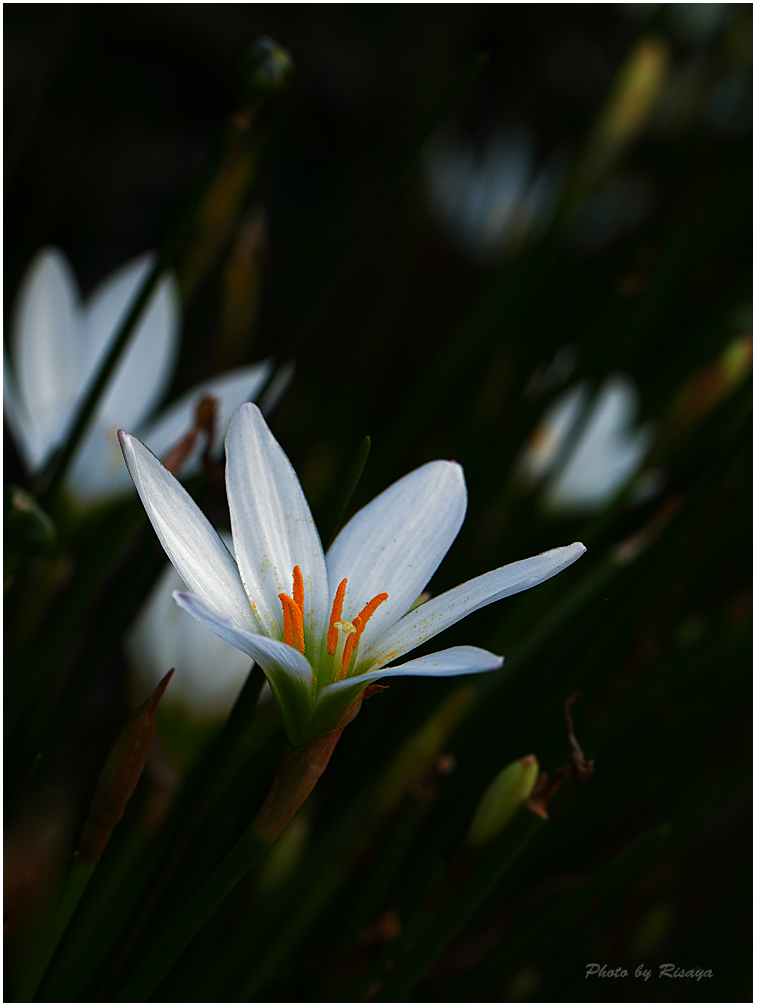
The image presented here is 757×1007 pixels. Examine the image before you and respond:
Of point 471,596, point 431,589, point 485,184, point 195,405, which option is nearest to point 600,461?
point 431,589

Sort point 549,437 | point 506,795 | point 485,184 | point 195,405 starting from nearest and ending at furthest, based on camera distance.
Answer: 1. point 506,795
2. point 195,405
3. point 549,437
4. point 485,184

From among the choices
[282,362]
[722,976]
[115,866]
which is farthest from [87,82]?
[722,976]

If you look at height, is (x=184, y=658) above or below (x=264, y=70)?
below

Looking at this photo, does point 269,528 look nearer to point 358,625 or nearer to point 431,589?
point 358,625

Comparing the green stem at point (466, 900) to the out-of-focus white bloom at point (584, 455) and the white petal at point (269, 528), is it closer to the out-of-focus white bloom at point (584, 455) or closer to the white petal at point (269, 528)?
the white petal at point (269, 528)

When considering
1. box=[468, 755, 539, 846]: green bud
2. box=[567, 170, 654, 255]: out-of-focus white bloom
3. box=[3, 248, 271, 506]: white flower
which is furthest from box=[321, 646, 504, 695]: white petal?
box=[567, 170, 654, 255]: out-of-focus white bloom

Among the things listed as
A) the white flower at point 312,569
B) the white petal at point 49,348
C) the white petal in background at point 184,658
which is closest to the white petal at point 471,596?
the white flower at point 312,569
